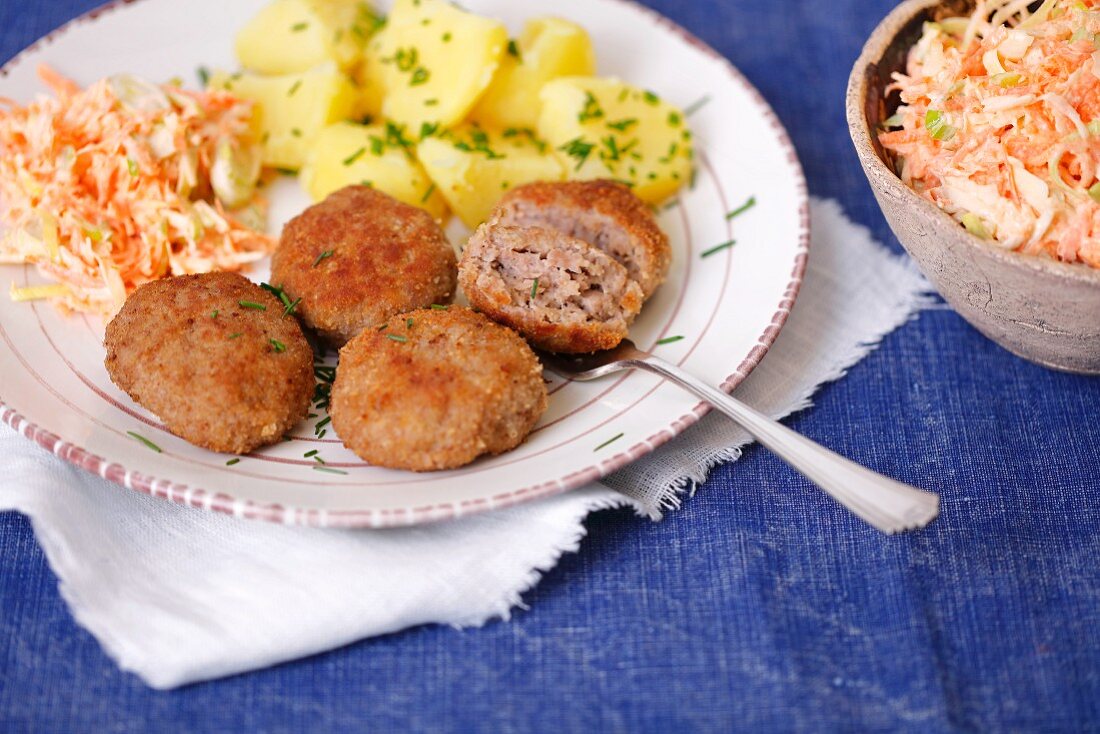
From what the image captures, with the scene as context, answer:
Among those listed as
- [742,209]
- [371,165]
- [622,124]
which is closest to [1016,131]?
[742,209]

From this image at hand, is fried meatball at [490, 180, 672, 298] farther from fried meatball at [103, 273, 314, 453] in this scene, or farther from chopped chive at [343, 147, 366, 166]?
fried meatball at [103, 273, 314, 453]

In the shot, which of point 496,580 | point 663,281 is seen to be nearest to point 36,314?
point 496,580

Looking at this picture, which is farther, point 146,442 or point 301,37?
point 301,37

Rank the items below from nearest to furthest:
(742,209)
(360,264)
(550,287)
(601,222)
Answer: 1. (550,287)
2. (360,264)
3. (601,222)
4. (742,209)

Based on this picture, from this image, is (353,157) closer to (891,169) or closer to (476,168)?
(476,168)

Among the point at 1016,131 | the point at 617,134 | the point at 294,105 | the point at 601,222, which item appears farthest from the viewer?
the point at 294,105

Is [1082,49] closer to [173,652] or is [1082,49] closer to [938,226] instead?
[938,226]

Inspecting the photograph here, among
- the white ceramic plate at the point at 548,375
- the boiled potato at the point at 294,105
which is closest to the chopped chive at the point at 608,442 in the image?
the white ceramic plate at the point at 548,375
